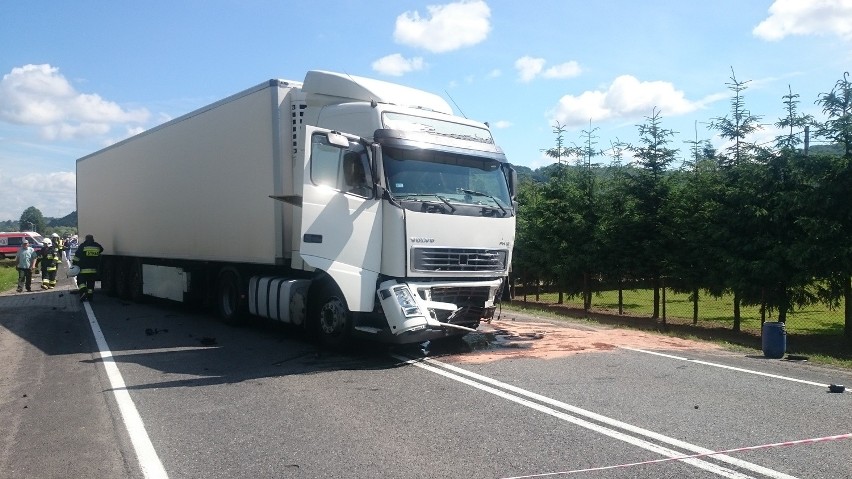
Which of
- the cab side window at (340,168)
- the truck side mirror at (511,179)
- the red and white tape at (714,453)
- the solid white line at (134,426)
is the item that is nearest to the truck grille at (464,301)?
the truck side mirror at (511,179)

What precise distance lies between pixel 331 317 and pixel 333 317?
0.07m

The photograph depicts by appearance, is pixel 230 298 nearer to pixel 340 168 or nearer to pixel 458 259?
pixel 340 168

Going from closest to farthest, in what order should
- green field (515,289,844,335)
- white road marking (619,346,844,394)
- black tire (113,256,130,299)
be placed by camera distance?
white road marking (619,346,844,394) → green field (515,289,844,335) → black tire (113,256,130,299)

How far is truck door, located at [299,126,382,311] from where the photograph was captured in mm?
8883

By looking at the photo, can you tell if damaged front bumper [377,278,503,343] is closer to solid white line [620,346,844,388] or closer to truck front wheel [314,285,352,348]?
truck front wheel [314,285,352,348]

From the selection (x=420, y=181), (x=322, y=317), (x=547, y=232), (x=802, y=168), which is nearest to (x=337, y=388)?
(x=322, y=317)

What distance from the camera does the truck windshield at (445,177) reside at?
899 centimetres

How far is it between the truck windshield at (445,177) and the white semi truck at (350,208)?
0.07ft

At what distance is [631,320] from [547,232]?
417 cm

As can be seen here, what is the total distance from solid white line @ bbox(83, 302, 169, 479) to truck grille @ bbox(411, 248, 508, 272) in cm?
376

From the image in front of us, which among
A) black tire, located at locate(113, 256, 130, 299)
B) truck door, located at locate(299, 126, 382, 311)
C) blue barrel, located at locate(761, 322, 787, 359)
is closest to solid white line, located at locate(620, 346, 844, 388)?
blue barrel, located at locate(761, 322, 787, 359)

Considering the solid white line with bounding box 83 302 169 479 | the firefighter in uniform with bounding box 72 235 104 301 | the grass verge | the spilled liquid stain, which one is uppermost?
the firefighter in uniform with bounding box 72 235 104 301

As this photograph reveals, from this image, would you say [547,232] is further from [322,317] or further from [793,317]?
[322,317]

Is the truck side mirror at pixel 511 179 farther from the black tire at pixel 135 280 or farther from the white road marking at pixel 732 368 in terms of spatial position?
the black tire at pixel 135 280
